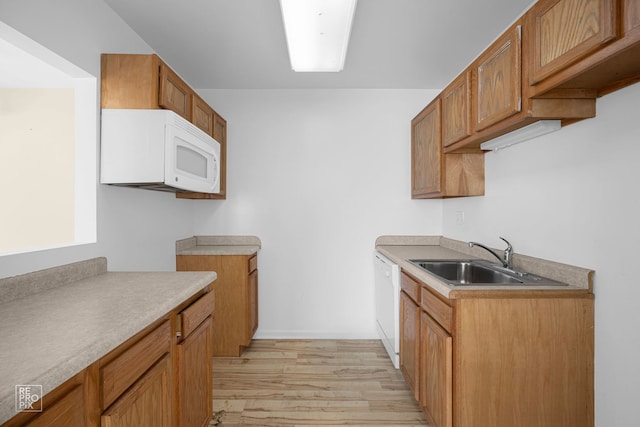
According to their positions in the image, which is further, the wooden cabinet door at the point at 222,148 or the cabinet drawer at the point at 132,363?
the wooden cabinet door at the point at 222,148

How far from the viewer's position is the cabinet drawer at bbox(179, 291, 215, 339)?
1.38m

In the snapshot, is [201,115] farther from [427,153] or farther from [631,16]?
[631,16]

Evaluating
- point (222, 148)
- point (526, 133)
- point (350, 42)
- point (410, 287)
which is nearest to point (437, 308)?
point (410, 287)

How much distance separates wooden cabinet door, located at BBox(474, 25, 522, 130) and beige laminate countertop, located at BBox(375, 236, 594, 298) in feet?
2.64

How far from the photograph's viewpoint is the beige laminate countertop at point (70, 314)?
0.70 metres

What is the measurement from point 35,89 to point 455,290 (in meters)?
2.63

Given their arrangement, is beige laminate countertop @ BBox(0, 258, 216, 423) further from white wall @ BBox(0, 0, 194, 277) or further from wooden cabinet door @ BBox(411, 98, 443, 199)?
wooden cabinet door @ BBox(411, 98, 443, 199)

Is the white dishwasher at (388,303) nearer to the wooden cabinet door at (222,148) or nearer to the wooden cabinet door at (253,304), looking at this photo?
the wooden cabinet door at (253,304)

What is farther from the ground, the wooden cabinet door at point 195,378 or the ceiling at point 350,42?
the ceiling at point 350,42

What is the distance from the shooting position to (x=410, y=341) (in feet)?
6.91

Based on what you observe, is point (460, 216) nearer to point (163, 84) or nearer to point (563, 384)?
point (563, 384)

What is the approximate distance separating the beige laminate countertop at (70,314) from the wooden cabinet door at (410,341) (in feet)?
4.07

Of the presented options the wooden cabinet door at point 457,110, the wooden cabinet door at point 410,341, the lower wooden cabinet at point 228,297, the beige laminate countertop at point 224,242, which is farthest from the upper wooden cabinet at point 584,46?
the beige laminate countertop at point 224,242

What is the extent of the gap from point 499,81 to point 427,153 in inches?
42.4
